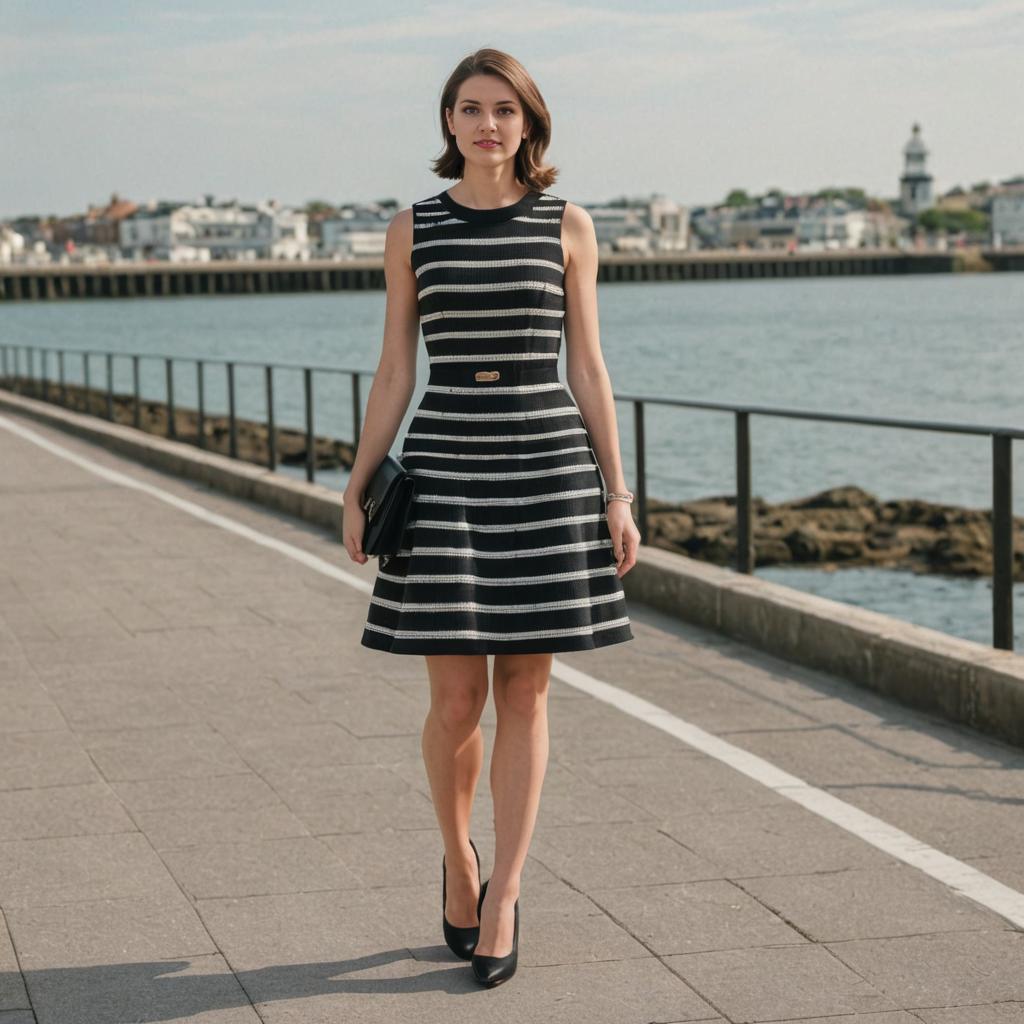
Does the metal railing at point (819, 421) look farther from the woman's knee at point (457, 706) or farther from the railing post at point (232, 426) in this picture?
the woman's knee at point (457, 706)

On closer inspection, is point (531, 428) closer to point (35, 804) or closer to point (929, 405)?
point (35, 804)

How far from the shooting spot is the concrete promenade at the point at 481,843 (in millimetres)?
3941

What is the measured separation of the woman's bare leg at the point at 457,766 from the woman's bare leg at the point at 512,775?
0.20 feet

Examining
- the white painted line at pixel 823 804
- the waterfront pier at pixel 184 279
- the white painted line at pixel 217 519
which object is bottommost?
the white painted line at pixel 217 519

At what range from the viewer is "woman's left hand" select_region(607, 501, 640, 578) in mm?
3973

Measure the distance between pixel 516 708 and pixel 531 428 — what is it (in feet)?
1.92

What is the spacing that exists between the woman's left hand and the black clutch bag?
412 millimetres

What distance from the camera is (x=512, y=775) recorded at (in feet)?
13.2

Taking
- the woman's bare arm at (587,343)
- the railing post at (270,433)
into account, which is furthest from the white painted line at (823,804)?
the railing post at (270,433)

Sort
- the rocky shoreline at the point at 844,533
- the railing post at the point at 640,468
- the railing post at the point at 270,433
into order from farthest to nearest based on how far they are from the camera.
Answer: the rocky shoreline at the point at 844,533 < the railing post at the point at 270,433 < the railing post at the point at 640,468

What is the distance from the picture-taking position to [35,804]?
548 centimetres

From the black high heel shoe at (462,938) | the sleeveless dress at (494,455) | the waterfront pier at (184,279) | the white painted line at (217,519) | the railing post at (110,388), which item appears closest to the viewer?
the sleeveless dress at (494,455)

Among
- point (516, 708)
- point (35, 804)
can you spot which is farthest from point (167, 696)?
point (516, 708)

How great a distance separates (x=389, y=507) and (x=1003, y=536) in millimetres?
3669
